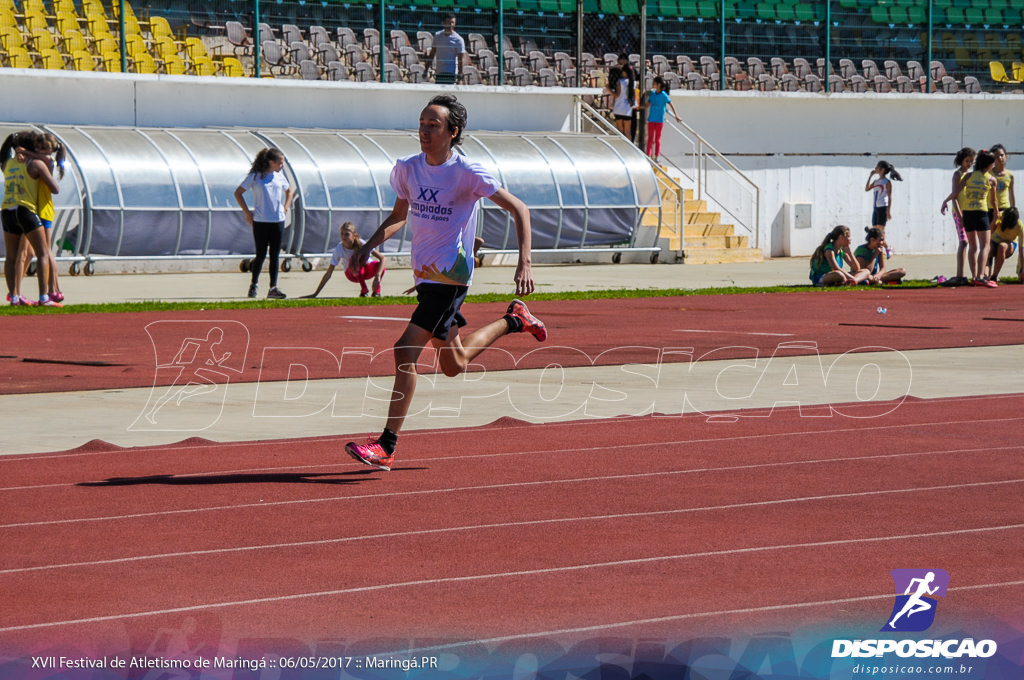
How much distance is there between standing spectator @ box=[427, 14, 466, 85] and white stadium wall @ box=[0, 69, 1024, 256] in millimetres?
446

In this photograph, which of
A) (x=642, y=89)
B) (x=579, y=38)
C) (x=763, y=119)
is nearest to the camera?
(x=642, y=89)

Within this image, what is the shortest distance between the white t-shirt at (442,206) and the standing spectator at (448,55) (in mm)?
27774

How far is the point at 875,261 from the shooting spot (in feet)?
80.1

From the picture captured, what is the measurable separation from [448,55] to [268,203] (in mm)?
16036

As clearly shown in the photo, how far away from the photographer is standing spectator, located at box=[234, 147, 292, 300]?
2058 centimetres

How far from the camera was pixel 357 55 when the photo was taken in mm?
35406

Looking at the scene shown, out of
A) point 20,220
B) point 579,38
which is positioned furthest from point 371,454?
point 579,38

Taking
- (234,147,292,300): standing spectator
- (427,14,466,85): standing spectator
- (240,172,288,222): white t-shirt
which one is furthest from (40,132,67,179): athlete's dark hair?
(427,14,466,85): standing spectator

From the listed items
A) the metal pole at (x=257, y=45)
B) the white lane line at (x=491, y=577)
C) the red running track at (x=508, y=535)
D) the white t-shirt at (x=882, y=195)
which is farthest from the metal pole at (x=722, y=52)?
the white lane line at (x=491, y=577)

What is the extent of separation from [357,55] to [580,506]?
29303 millimetres

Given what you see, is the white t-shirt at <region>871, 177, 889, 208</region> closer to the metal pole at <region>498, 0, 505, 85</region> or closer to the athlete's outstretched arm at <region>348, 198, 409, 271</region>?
the metal pole at <region>498, 0, 505, 85</region>

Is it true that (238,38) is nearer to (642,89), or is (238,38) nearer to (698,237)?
(642,89)

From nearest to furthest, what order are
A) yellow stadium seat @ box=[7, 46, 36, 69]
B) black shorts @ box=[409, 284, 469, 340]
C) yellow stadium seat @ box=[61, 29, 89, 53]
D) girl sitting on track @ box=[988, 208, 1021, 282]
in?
black shorts @ box=[409, 284, 469, 340]
girl sitting on track @ box=[988, 208, 1021, 282]
yellow stadium seat @ box=[7, 46, 36, 69]
yellow stadium seat @ box=[61, 29, 89, 53]

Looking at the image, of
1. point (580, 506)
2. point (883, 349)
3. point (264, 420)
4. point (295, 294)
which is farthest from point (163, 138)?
point (580, 506)
